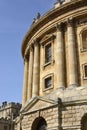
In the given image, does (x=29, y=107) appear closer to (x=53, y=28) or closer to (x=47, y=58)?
(x=47, y=58)

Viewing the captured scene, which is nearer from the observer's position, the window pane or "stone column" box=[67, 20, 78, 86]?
"stone column" box=[67, 20, 78, 86]

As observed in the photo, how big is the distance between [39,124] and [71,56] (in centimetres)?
706

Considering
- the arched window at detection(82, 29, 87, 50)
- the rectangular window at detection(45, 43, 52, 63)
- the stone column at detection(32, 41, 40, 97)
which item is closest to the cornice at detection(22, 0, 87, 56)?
the stone column at detection(32, 41, 40, 97)

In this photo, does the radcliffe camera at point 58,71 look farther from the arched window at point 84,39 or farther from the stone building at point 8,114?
the stone building at point 8,114

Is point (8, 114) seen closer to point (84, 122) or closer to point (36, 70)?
point (36, 70)

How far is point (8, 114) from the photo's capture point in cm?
7562

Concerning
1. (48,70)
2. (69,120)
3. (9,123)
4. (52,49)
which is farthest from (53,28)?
(9,123)

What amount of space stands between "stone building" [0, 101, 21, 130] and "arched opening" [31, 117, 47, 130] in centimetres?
4470

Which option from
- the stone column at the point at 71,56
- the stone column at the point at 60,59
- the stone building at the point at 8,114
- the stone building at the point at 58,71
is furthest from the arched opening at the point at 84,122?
the stone building at the point at 8,114

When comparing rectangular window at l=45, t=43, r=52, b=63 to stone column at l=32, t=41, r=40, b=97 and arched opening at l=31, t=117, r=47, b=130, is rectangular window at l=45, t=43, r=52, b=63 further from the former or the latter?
arched opening at l=31, t=117, r=47, b=130

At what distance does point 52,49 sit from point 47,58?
64.2 inches

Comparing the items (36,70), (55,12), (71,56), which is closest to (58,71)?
(71,56)

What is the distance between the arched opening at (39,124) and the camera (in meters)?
23.1

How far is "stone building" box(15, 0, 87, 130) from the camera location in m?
21.1
